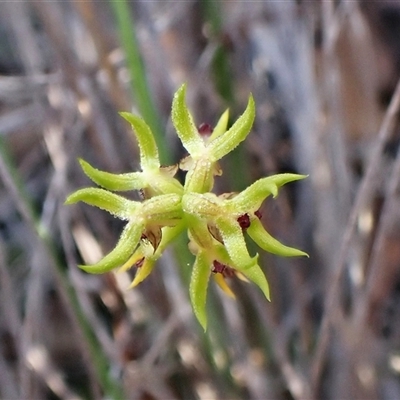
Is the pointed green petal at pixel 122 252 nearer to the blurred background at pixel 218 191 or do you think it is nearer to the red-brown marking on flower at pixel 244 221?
the red-brown marking on flower at pixel 244 221

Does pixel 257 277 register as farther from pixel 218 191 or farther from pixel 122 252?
pixel 218 191

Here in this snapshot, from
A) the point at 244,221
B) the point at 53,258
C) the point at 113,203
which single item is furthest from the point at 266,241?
the point at 53,258

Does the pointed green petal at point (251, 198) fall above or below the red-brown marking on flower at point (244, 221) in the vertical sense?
above

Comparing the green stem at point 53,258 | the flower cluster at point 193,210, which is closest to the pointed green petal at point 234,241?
the flower cluster at point 193,210

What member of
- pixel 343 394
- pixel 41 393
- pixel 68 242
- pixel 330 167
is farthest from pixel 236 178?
pixel 41 393

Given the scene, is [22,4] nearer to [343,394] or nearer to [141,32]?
[141,32]
